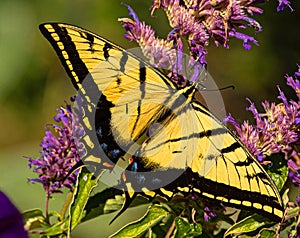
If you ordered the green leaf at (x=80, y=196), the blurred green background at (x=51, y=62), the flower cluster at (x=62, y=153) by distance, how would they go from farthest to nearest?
1. the blurred green background at (x=51, y=62)
2. the flower cluster at (x=62, y=153)
3. the green leaf at (x=80, y=196)

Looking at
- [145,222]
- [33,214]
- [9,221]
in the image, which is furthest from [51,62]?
[9,221]

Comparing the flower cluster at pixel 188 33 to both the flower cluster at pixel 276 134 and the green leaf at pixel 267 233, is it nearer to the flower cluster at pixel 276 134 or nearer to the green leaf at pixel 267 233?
the flower cluster at pixel 276 134

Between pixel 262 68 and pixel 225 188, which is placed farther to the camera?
pixel 262 68

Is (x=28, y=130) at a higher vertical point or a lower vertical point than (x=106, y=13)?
lower

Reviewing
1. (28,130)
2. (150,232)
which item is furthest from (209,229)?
(28,130)

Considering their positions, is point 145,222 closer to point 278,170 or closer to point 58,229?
point 58,229

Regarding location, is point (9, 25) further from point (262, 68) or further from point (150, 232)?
point (150, 232)

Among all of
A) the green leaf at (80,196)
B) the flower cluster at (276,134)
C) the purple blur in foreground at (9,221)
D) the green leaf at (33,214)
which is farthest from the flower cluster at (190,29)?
the purple blur in foreground at (9,221)
